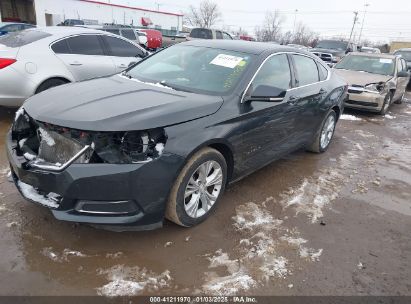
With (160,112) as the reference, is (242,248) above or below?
below

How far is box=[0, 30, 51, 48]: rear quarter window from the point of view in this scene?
19.6ft

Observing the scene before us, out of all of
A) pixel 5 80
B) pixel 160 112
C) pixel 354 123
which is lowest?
pixel 354 123

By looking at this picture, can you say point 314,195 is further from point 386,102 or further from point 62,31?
point 386,102

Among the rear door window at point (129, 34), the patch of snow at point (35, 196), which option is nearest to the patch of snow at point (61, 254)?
the patch of snow at point (35, 196)

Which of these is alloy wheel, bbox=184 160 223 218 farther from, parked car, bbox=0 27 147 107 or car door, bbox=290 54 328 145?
parked car, bbox=0 27 147 107

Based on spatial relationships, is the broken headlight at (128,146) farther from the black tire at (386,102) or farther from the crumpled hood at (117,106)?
the black tire at (386,102)

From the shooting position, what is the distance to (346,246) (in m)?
3.38

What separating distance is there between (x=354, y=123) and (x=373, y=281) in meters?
6.23

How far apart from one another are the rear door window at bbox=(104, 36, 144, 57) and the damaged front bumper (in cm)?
469

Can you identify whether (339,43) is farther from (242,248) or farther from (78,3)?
(78,3)

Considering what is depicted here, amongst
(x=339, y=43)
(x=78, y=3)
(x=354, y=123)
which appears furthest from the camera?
(x=78, y=3)

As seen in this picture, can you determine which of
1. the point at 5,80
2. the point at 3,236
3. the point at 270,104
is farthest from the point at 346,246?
the point at 5,80

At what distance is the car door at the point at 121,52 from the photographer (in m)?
7.03

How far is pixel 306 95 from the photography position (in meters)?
4.69
